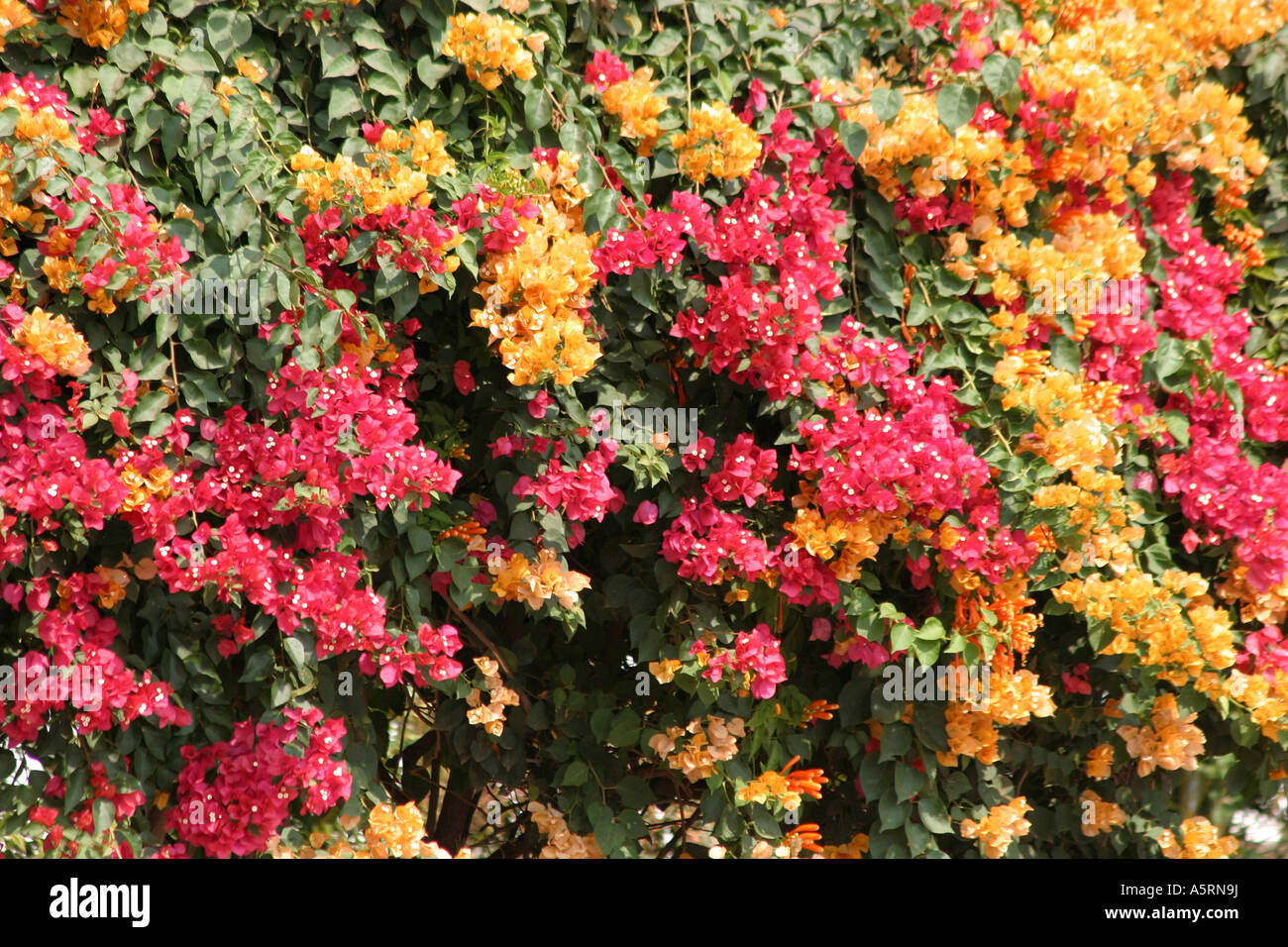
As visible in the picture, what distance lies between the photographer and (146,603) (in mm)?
2287

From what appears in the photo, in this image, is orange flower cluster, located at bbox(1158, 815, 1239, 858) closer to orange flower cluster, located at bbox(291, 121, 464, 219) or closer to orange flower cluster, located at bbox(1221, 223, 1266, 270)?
orange flower cluster, located at bbox(1221, 223, 1266, 270)

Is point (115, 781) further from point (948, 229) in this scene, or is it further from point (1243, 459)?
point (1243, 459)

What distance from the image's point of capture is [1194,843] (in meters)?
2.68

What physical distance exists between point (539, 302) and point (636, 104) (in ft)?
1.62

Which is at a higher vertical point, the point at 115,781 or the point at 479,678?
the point at 479,678

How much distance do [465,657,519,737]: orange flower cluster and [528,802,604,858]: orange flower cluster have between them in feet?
0.77

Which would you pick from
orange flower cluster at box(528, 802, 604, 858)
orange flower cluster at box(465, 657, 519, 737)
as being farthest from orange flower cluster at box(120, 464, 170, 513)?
orange flower cluster at box(528, 802, 604, 858)

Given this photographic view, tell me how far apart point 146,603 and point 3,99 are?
91 centimetres

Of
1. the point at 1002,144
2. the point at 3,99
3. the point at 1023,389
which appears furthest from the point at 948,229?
the point at 3,99

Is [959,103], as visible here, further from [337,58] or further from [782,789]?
[782,789]

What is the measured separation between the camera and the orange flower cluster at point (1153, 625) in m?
2.46

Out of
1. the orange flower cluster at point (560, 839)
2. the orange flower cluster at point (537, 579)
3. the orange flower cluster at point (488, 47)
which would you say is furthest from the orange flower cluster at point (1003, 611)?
the orange flower cluster at point (488, 47)

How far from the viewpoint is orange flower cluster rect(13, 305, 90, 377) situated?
2.04m

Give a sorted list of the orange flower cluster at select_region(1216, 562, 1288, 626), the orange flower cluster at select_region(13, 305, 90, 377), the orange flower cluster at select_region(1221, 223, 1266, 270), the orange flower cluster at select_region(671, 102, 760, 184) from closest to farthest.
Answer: the orange flower cluster at select_region(13, 305, 90, 377)
the orange flower cluster at select_region(671, 102, 760, 184)
the orange flower cluster at select_region(1216, 562, 1288, 626)
the orange flower cluster at select_region(1221, 223, 1266, 270)
